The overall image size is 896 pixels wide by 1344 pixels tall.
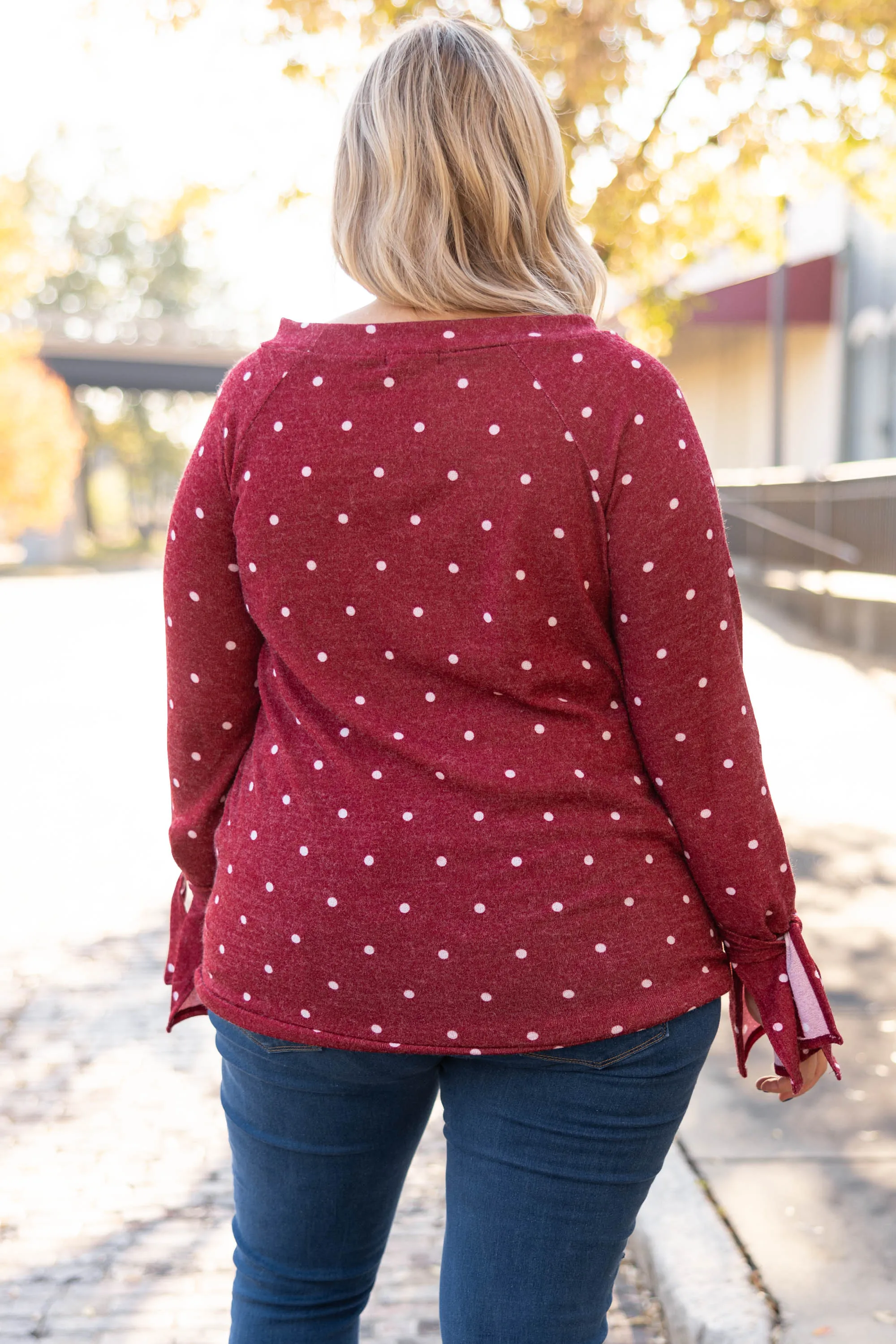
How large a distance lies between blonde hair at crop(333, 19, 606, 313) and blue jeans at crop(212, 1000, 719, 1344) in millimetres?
805

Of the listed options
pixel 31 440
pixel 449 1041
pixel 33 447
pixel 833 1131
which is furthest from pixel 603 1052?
pixel 33 447

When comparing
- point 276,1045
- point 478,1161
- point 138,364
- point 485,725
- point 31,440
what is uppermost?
point 485,725

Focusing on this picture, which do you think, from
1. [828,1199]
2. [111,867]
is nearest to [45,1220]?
[828,1199]

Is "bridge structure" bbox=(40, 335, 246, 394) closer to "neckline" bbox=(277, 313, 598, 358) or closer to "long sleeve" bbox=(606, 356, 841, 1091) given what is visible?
"neckline" bbox=(277, 313, 598, 358)

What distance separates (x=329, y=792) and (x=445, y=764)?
135 millimetres

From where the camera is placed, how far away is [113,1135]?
3412mm

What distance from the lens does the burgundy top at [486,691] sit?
1335mm

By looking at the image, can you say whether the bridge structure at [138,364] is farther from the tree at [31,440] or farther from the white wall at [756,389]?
the white wall at [756,389]

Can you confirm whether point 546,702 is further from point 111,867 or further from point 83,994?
point 111,867

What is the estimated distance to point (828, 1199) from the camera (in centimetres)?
290

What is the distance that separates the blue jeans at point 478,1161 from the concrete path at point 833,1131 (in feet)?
4.07

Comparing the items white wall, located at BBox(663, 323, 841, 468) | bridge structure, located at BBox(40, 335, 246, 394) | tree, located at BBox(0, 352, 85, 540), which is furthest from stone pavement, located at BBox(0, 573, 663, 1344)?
bridge structure, located at BBox(40, 335, 246, 394)

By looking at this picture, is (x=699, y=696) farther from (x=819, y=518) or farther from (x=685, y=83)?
(x=819, y=518)

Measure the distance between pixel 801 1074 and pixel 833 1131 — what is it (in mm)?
1894
